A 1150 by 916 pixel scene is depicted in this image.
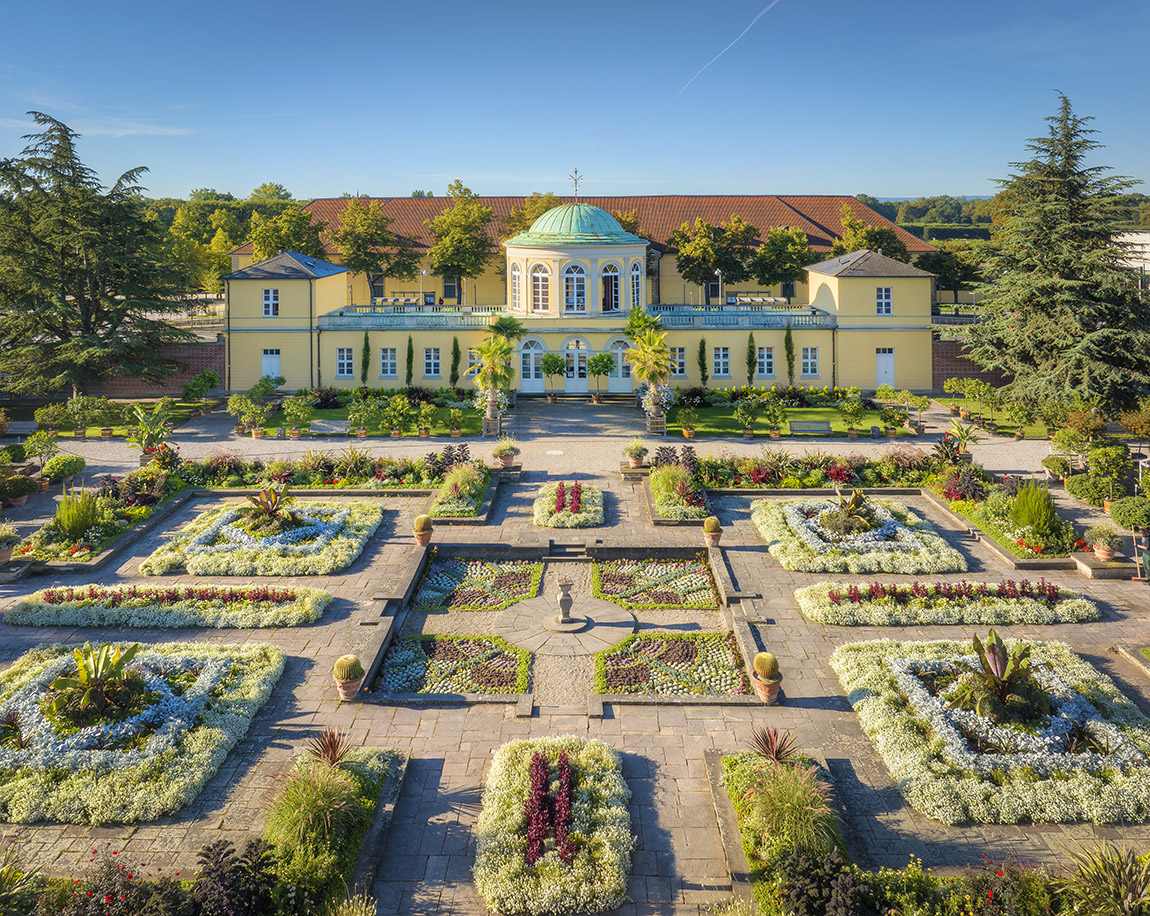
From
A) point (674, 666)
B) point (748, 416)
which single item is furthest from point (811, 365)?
point (674, 666)

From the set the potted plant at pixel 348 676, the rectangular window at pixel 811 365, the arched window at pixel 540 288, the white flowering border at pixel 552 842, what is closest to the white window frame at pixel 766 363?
the rectangular window at pixel 811 365

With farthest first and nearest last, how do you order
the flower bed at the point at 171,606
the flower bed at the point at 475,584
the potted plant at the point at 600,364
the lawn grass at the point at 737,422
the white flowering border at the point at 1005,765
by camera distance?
the potted plant at the point at 600,364, the lawn grass at the point at 737,422, the flower bed at the point at 475,584, the flower bed at the point at 171,606, the white flowering border at the point at 1005,765

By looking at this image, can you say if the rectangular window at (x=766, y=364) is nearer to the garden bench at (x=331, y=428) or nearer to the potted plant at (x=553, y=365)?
the potted plant at (x=553, y=365)

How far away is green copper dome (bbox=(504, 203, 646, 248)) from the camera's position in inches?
1503

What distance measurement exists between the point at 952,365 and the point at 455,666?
105 feet

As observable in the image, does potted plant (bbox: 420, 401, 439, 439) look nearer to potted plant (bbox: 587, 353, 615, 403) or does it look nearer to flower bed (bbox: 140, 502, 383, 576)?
potted plant (bbox: 587, 353, 615, 403)

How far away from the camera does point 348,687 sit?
48.9ft

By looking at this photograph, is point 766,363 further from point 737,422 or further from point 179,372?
point 179,372

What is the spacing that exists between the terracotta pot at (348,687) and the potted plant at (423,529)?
6.61 meters

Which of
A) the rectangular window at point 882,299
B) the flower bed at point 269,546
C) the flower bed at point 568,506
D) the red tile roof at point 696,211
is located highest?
the red tile roof at point 696,211

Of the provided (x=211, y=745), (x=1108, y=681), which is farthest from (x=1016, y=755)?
(x=211, y=745)

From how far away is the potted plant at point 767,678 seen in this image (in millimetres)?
14680

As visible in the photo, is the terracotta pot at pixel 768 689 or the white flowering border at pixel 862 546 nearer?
the terracotta pot at pixel 768 689

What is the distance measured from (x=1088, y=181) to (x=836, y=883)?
32.4 m
